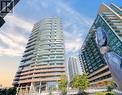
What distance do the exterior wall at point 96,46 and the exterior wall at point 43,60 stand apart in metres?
17.1

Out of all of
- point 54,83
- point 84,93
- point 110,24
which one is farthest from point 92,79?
point 84,93

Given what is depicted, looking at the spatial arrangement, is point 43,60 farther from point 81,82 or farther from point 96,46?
point 81,82

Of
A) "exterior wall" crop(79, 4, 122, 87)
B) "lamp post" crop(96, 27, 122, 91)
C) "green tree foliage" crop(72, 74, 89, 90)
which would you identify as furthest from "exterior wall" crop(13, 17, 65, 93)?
"lamp post" crop(96, 27, 122, 91)

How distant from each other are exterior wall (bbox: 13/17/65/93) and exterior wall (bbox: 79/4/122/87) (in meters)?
17.1

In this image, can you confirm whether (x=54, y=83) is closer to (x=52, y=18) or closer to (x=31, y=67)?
(x=31, y=67)

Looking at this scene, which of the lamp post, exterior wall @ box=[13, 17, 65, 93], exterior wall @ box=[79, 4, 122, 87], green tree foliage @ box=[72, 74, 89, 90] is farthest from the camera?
exterior wall @ box=[13, 17, 65, 93]

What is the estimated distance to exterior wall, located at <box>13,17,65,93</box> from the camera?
125000 millimetres

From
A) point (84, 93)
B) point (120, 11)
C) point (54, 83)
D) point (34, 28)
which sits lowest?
point (84, 93)

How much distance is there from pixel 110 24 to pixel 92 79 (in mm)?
42924

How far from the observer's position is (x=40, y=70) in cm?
12712

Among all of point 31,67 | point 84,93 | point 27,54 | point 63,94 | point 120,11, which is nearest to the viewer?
point 84,93

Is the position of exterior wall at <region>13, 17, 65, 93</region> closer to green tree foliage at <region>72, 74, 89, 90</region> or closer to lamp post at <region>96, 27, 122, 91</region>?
green tree foliage at <region>72, 74, 89, 90</region>

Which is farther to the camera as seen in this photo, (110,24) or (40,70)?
(40,70)

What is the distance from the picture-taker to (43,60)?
13200 cm
